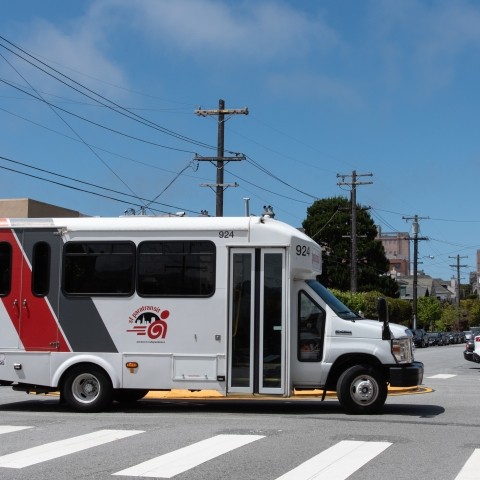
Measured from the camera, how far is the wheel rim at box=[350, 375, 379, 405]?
39.7 feet

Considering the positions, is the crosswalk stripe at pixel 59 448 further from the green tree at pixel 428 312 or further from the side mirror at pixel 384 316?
the green tree at pixel 428 312

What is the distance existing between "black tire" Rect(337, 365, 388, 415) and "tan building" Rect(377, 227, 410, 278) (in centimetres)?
11656

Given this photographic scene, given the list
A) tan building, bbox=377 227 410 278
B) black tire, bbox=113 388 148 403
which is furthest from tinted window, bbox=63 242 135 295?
tan building, bbox=377 227 410 278

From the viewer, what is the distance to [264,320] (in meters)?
12.3

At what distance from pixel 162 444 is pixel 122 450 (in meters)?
0.60

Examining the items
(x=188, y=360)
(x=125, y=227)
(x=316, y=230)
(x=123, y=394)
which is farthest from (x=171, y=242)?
(x=316, y=230)

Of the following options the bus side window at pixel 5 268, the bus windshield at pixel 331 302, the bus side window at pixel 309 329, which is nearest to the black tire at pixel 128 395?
the bus side window at pixel 5 268

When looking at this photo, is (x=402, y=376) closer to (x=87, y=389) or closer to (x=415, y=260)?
(x=87, y=389)

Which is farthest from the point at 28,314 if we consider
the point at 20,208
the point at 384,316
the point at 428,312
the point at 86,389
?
the point at 428,312

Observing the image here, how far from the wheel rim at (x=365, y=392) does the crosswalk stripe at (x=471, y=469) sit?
126 inches

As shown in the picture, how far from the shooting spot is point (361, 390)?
12.1m

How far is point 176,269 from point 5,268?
9.33 feet

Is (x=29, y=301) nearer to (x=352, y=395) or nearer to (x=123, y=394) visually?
(x=123, y=394)

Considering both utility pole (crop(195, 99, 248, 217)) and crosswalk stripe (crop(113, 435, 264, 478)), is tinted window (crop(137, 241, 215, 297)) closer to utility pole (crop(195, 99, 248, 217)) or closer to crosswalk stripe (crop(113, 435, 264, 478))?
crosswalk stripe (crop(113, 435, 264, 478))
